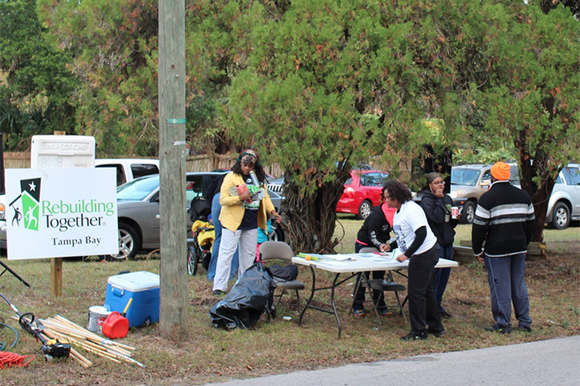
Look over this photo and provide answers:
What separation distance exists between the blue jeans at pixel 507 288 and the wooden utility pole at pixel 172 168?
3438 millimetres

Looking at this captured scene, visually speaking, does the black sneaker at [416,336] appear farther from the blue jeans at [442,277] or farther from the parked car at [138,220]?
the parked car at [138,220]

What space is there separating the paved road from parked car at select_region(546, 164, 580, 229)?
1347 cm

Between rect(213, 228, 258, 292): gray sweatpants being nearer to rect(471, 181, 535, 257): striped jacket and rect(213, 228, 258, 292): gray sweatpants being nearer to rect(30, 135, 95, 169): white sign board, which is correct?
rect(30, 135, 95, 169): white sign board

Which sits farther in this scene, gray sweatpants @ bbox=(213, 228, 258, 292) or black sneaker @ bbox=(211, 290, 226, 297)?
black sneaker @ bbox=(211, 290, 226, 297)

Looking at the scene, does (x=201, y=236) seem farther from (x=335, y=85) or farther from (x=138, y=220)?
(x=335, y=85)

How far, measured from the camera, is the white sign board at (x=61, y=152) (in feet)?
26.2

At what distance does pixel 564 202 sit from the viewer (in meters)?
19.7

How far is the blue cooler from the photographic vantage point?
682cm

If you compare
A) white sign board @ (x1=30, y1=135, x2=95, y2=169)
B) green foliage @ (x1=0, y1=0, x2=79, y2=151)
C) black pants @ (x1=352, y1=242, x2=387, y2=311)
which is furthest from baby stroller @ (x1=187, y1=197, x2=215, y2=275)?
green foliage @ (x1=0, y1=0, x2=79, y2=151)

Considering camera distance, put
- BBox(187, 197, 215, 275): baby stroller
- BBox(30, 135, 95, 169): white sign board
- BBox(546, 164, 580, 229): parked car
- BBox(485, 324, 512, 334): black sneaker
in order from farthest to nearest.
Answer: BBox(546, 164, 580, 229): parked car
BBox(187, 197, 215, 275): baby stroller
BBox(30, 135, 95, 169): white sign board
BBox(485, 324, 512, 334): black sneaker

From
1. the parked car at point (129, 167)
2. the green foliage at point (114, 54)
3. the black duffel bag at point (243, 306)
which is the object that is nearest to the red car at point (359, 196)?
the parked car at point (129, 167)

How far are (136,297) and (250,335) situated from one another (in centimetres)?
122

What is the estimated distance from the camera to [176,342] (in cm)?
644

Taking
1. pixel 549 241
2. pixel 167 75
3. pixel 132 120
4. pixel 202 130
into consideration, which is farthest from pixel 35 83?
pixel 167 75
